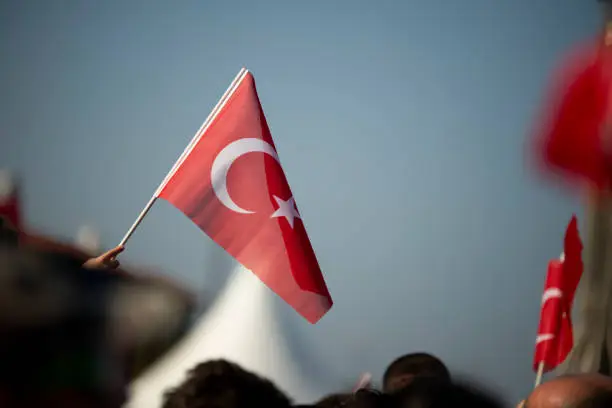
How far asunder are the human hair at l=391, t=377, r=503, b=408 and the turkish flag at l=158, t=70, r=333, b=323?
1264 millimetres

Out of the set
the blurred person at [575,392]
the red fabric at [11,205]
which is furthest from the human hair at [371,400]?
the red fabric at [11,205]

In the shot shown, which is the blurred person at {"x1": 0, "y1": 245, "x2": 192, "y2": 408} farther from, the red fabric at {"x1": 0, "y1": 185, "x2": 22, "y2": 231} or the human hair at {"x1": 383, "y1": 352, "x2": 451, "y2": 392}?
the human hair at {"x1": 383, "y1": 352, "x2": 451, "y2": 392}

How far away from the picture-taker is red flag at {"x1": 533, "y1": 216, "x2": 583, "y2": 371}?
5.80m

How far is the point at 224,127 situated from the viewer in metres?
3.65

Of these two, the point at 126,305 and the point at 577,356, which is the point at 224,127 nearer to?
the point at 126,305

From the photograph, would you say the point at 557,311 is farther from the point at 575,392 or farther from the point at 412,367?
the point at 575,392

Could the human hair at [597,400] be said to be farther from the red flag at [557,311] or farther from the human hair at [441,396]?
the red flag at [557,311]

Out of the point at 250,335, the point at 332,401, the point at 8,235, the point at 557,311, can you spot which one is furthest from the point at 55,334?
the point at 557,311

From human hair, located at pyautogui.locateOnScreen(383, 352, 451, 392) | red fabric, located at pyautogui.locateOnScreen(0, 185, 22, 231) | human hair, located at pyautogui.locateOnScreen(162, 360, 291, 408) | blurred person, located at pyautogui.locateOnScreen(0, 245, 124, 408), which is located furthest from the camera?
human hair, located at pyautogui.locateOnScreen(383, 352, 451, 392)

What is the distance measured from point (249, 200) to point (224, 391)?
138cm

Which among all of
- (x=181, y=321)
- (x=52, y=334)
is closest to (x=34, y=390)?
(x=52, y=334)

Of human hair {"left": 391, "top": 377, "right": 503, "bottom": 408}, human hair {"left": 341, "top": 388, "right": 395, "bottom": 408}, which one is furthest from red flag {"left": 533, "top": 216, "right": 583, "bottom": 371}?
human hair {"left": 341, "top": 388, "right": 395, "bottom": 408}

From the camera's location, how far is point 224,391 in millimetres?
2340

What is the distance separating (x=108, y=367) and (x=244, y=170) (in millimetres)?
2234
